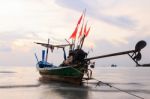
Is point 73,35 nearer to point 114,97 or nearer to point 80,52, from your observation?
point 80,52

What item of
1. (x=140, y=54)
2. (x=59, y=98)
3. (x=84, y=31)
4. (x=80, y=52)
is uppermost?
(x=84, y=31)

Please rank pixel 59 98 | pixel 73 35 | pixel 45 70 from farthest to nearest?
pixel 45 70
pixel 73 35
pixel 59 98

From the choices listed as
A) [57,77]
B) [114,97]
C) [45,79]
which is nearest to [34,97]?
[114,97]

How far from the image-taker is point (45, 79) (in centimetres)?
5584

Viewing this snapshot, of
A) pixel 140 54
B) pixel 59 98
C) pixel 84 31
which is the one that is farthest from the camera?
pixel 84 31

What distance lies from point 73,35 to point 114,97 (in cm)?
1544

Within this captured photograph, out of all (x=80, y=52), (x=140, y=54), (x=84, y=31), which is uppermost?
(x=84, y=31)

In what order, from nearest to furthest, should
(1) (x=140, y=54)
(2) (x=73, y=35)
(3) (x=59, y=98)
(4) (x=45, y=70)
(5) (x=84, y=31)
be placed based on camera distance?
(1) (x=140, y=54), (3) (x=59, y=98), (5) (x=84, y=31), (2) (x=73, y=35), (4) (x=45, y=70)

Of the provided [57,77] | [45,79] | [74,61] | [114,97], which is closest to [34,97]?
[114,97]

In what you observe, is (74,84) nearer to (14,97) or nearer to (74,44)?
(74,44)

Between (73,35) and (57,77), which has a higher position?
(73,35)

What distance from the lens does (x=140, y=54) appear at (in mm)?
14438

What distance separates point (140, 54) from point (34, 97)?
17.9 metres

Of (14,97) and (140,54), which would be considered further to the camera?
(14,97)
